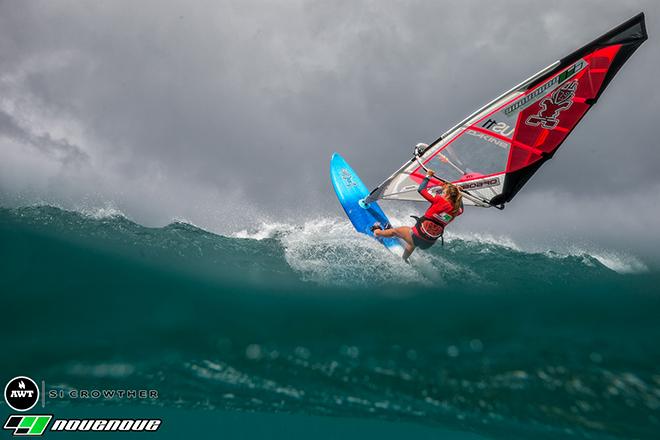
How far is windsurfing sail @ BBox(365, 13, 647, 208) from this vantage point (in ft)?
22.8

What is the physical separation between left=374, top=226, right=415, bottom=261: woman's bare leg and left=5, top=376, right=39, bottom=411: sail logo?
23.4 feet

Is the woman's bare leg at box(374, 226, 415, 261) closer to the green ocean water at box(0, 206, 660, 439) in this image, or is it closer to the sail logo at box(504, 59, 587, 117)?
the green ocean water at box(0, 206, 660, 439)

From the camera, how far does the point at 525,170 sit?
325 inches

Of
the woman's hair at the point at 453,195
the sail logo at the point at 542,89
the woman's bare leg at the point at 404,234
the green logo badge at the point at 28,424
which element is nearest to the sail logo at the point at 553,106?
the sail logo at the point at 542,89

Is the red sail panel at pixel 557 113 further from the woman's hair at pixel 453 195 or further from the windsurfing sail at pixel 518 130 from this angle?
the woman's hair at pixel 453 195

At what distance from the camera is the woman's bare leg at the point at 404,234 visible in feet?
28.1

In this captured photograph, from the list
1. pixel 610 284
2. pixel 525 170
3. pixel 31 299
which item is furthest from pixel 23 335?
pixel 610 284

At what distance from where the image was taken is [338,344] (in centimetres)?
607

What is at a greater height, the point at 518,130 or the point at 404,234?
the point at 518,130

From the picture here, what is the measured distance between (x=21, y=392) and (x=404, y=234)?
25.4 feet

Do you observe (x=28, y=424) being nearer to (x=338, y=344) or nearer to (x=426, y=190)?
(x=338, y=344)

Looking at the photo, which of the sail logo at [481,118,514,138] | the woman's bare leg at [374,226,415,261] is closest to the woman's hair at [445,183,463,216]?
the woman's bare leg at [374,226,415,261]

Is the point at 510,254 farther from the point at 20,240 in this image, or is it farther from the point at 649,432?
the point at 20,240

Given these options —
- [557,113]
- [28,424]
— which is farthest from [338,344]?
[557,113]
